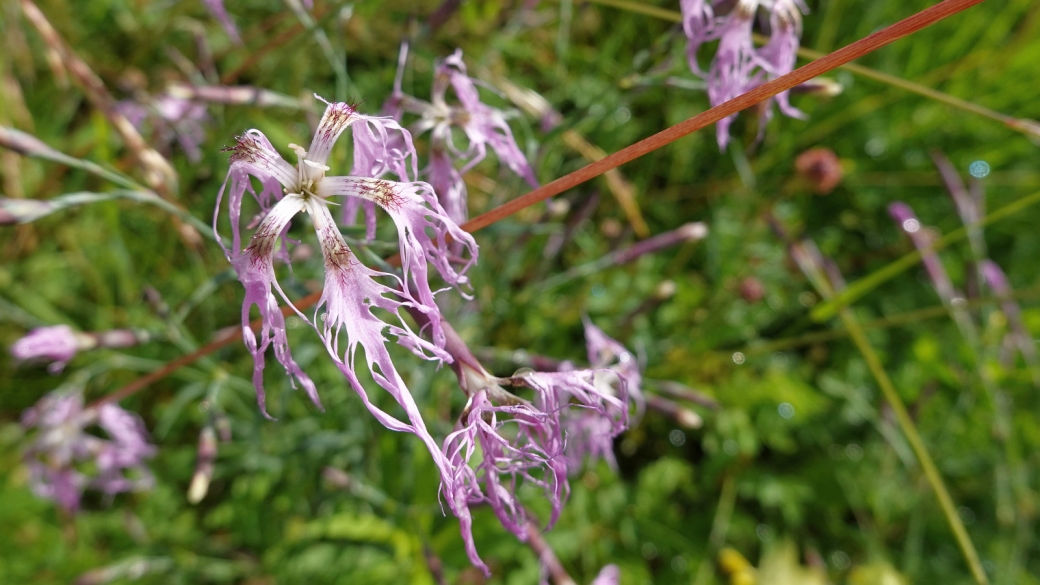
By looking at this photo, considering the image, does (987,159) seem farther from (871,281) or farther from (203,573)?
(203,573)

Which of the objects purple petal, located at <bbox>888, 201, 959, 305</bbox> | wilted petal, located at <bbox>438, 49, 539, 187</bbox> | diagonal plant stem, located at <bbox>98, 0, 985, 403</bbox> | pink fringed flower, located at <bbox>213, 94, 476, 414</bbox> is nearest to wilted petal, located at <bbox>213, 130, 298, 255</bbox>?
pink fringed flower, located at <bbox>213, 94, 476, 414</bbox>

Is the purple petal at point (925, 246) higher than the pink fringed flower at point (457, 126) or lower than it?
lower

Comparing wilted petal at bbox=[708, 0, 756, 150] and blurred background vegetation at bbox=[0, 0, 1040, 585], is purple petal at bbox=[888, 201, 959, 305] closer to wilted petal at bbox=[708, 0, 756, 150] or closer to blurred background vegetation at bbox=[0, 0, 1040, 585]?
blurred background vegetation at bbox=[0, 0, 1040, 585]

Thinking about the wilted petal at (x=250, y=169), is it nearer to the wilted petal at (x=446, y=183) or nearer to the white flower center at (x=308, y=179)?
the white flower center at (x=308, y=179)

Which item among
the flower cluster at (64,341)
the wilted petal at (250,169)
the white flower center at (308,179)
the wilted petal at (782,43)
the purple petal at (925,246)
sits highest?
the wilted petal at (250,169)

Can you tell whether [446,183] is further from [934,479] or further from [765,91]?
[934,479]

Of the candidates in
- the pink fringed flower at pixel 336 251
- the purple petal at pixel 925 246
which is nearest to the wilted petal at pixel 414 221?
the pink fringed flower at pixel 336 251

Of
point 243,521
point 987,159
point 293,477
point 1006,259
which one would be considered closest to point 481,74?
point 293,477
